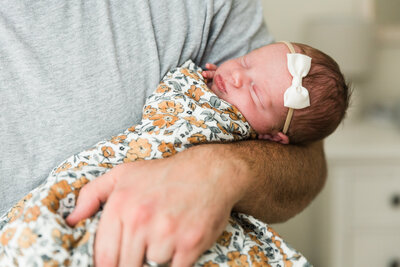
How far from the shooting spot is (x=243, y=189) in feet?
2.83

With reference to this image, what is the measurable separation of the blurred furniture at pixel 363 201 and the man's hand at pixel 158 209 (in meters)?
1.46

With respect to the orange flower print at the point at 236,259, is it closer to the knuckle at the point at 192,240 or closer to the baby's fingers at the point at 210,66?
the knuckle at the point at 192,240

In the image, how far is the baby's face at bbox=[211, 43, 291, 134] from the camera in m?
1.12

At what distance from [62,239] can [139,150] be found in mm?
244

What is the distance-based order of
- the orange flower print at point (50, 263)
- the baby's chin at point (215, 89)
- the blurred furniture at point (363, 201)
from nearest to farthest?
the orange flower print at point (50, 263)
the baby's chin at point (215, 89)
the blurred furniture at point (363, 201)

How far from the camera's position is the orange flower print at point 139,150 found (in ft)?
2.98

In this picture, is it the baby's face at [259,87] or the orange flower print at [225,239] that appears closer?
the orange flower print at [225,239]

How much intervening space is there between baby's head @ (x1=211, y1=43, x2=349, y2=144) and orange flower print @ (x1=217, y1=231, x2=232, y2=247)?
323mm

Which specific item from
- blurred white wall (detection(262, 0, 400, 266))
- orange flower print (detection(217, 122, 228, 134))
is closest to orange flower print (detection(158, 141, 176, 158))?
orange flower print (detection(217, 122, 228, 134))

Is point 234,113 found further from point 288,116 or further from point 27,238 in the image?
point 27,238

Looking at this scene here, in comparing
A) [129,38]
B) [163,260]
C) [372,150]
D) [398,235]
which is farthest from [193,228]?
[398,235]

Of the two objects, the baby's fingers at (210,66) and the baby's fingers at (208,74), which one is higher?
the baby's fingers at (210,66)

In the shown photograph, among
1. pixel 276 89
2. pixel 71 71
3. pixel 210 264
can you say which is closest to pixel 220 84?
pixel 276 89

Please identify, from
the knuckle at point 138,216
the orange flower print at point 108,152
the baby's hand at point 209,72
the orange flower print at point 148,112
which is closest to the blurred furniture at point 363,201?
the baby's hand at point 209,72
